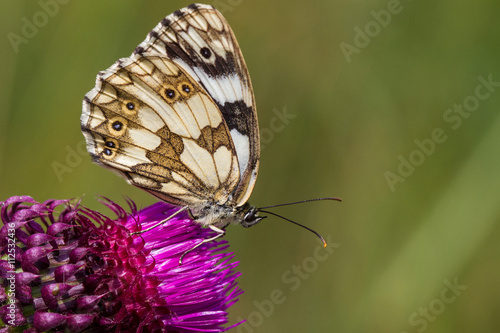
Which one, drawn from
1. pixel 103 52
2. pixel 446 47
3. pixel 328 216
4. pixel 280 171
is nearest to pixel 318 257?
pixel 328 216

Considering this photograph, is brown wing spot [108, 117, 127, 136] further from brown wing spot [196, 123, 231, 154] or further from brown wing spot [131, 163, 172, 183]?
brown wing spot [196, 123, 231, 154]

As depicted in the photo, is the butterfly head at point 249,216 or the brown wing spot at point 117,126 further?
the butterfly head at point 249,216

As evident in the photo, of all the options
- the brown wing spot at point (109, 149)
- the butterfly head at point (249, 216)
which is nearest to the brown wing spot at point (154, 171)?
the brown wing spot at point (109, 149)

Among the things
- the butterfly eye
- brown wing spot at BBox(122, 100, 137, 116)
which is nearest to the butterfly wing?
the butterfly eye

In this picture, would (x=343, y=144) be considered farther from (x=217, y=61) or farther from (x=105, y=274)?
(x=105, y=274)

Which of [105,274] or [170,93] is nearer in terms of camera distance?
[105,274]

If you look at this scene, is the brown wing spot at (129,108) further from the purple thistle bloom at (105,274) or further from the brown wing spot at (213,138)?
the purple thistle bloom at (105,274)

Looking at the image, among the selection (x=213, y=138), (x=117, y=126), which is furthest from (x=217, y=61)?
(x=117, y=126)
